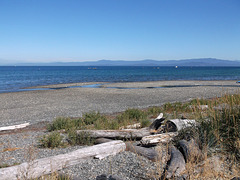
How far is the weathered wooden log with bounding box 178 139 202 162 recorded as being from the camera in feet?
14.6

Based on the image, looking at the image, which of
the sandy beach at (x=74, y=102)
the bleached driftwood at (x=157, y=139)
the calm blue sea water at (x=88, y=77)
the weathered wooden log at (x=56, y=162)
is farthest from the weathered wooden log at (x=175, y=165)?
the calm blue sea water at (x=88, y=77)

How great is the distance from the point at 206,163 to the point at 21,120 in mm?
12352

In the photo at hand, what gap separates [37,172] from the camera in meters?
4.48

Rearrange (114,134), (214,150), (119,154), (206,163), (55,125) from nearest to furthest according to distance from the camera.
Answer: (206,163)
(214,150)
(119,154)
(114,134)
(55,125)

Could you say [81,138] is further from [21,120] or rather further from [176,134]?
[21,120]

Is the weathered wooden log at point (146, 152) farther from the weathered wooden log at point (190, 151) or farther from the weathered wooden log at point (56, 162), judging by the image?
the weathered wooden log at point (190, 151)

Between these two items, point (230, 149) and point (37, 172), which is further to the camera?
point (230, 149)

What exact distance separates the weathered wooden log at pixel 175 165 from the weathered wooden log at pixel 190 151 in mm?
147

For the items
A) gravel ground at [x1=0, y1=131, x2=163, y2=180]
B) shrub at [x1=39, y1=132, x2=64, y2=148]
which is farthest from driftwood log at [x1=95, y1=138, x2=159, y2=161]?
shrub at [x1=39, y1=132, x2=64, y2=148]

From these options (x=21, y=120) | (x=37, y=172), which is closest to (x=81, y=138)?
(x=37, y=172)

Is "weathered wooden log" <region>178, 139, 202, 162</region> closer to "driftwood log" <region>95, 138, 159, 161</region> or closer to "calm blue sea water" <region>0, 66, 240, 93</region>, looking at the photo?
"driftwood log" <region>95, 138, 159, 161</region>

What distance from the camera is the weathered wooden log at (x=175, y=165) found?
397 cm

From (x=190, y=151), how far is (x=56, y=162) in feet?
9.77

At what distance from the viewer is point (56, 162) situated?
191 inches
